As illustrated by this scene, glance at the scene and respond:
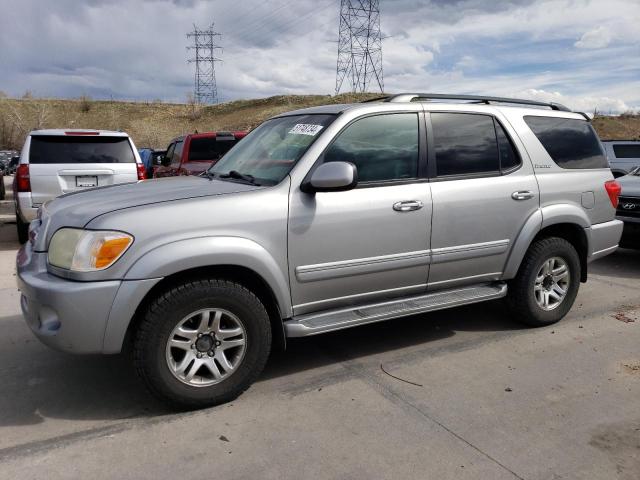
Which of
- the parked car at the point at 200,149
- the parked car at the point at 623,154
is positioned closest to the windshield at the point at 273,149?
the parked car at the point at 200,149

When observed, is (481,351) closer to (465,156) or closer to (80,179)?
(465,156)

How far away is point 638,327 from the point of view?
16.3ft

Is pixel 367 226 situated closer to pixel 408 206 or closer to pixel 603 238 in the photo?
pixel 408 206

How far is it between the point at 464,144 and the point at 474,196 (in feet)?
1.41

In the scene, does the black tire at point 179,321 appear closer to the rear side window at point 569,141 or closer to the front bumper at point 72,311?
the front bumper at point 72,311

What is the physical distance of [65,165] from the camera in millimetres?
8023

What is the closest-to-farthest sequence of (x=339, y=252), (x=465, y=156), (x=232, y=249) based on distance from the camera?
(x=232, y=249), (x=339, y=252), (x=465, y=156)

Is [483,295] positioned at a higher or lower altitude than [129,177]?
lower

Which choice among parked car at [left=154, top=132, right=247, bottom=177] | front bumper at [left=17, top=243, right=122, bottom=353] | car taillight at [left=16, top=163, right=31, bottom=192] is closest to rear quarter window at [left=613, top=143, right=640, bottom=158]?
parked car at [left=154, top=132, right=247, bottom=177]

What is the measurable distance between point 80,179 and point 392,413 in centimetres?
636

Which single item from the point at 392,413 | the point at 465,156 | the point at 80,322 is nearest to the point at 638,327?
the point at 465,156

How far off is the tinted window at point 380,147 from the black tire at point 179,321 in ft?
3.71

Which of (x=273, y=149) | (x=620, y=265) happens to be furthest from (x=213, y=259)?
(x=620, y=265)

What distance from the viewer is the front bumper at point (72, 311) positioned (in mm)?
3025
